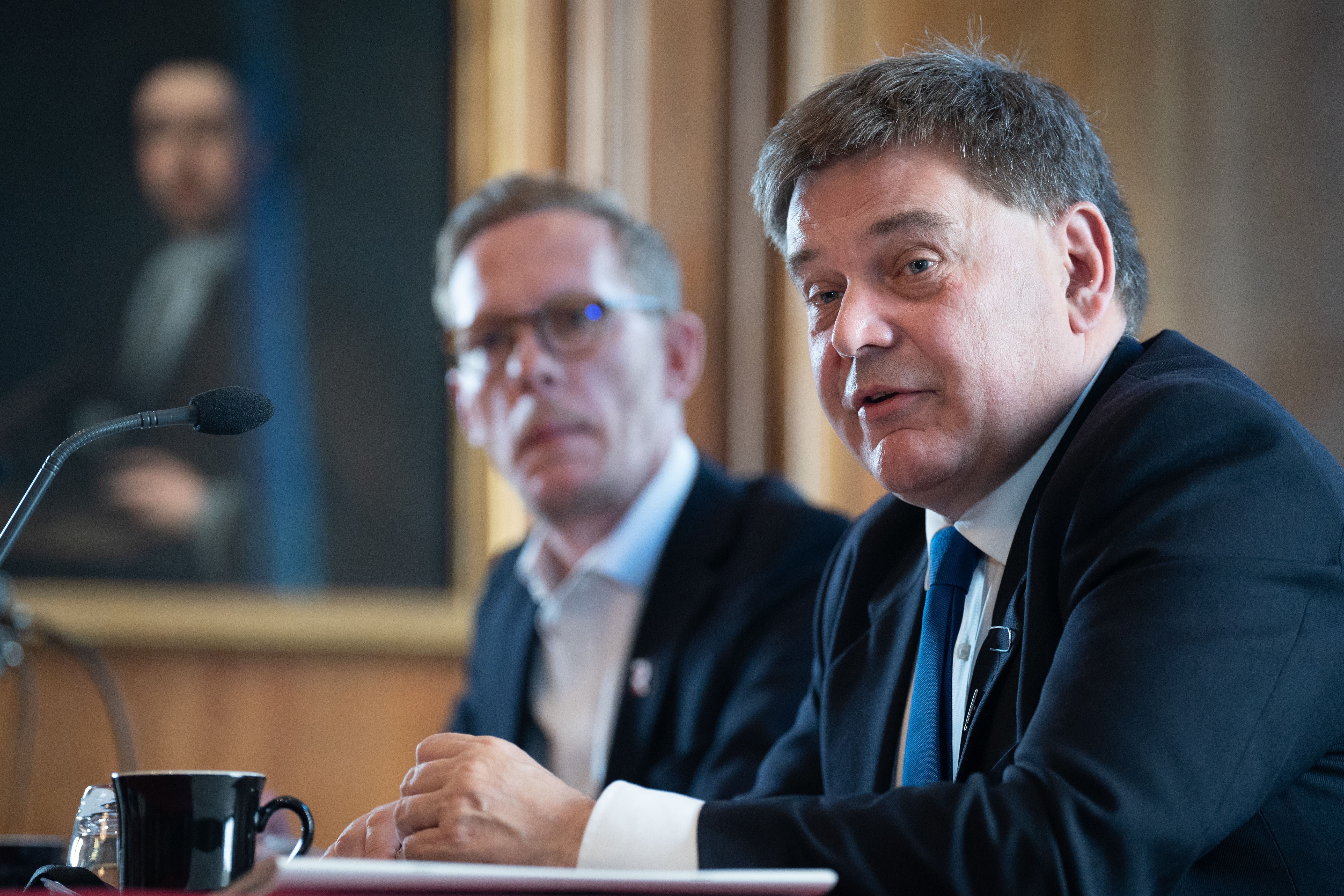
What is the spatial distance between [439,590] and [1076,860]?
232cm

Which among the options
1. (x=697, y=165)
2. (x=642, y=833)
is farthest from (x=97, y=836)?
(x=697, y=165)

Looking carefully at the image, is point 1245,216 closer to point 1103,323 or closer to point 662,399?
point 1103,323

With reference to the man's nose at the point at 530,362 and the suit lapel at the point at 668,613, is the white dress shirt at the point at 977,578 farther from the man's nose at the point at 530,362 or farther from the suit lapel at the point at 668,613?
the man's nose at the point at 530,362

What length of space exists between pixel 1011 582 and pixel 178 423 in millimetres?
799

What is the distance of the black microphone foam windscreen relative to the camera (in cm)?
122

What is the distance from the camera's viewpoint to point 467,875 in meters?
0.81

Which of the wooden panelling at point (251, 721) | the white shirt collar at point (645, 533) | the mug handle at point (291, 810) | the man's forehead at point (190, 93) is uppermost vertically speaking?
the man's forehead at point (190, 93)

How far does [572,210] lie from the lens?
2.60 meters

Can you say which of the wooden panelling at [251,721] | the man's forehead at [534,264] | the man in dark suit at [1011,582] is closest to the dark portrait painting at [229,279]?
the wooden panelling at [251,721]

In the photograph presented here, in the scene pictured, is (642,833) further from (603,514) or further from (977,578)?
(603,514)

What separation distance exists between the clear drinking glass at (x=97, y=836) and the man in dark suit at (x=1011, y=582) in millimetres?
248

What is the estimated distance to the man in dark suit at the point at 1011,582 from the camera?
3.17ft

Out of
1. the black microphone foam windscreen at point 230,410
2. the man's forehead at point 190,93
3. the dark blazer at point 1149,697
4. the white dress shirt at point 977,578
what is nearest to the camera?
the dark blazer at point 1149,697

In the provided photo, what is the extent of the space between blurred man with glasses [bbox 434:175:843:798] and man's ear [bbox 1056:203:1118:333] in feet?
2.76
